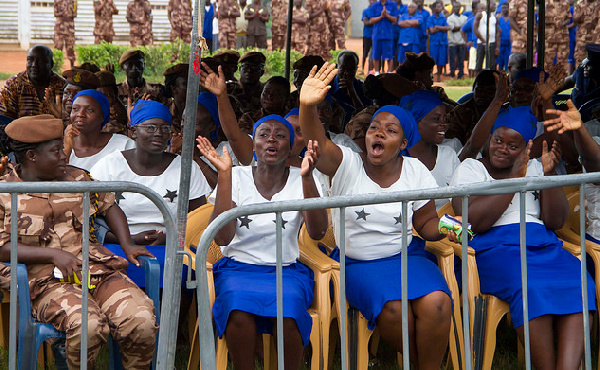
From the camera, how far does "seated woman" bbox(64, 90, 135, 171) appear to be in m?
5.39

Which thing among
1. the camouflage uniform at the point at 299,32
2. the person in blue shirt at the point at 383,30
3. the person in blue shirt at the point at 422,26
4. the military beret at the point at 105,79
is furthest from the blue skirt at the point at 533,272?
the camouflage uniform at the point at 299,32

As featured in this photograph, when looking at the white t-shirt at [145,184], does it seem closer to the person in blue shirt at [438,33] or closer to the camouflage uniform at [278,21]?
the person in blue shirt at [438,33]

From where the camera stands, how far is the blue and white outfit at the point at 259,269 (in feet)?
12.3

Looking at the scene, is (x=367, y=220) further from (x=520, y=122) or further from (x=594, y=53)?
(x=594, y=53)

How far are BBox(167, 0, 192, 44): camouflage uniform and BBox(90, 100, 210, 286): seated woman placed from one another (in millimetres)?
21001

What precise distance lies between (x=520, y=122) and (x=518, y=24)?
56.3 feet

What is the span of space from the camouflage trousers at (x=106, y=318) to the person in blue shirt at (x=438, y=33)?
1942cm

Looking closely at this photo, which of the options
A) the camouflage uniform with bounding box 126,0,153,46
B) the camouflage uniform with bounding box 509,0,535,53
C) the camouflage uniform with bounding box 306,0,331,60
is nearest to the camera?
the camouflage uniform with bounding box 509,0,535,53

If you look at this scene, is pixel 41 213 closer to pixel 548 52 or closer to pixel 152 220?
pixel 152 220

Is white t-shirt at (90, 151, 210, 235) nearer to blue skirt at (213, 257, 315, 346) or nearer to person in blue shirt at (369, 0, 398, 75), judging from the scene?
blue skirt at (213, 257, 315, 346)

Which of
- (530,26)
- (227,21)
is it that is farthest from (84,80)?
(227,21)

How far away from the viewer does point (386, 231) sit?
4.13 m

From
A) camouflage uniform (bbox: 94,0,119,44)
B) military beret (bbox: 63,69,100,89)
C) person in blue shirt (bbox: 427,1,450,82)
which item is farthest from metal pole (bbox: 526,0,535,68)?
camouflage uniform (bbox: 94,0,119,44)

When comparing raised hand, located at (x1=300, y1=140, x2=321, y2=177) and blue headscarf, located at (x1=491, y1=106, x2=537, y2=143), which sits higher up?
blue headscarf, located at (x1=491, y1=106, x2=537, y2=143)
